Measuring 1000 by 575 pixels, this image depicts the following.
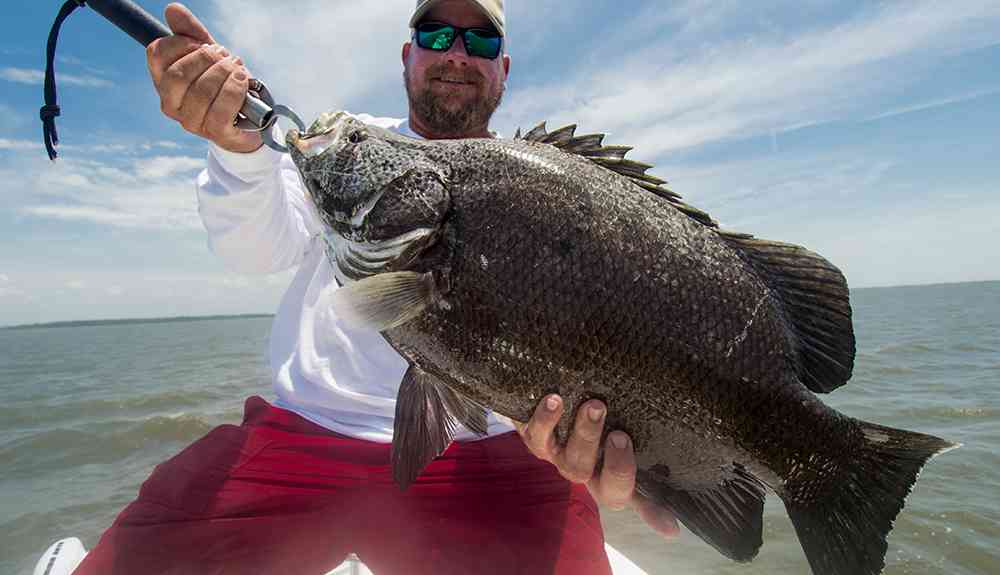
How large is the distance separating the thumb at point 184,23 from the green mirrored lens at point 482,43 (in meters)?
2.01

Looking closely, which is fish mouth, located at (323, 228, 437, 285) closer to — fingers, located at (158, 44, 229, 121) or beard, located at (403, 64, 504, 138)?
fingers, located at (158, 44, 229, 121)

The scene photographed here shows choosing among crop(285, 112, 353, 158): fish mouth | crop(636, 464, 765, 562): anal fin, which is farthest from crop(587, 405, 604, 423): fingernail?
crop(285, 112, 353, 158): fish mouth

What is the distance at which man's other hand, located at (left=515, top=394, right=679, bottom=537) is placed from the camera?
6.60 ft

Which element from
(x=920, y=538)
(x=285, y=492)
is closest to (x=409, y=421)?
(x=285, y=492)

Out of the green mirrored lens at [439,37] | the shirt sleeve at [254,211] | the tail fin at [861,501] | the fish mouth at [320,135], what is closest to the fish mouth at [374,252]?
the fish mouth at [320,135]

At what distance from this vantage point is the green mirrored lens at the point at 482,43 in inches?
152

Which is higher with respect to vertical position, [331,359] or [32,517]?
[331,359]

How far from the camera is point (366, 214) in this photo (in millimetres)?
2084

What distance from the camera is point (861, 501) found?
76.6 inches

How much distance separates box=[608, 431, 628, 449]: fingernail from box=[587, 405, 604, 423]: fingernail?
0.09 metres

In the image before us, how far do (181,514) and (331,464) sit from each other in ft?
2.59

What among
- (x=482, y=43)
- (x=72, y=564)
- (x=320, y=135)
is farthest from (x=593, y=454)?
(x=72, y=564)

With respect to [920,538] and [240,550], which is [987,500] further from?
[240,550]

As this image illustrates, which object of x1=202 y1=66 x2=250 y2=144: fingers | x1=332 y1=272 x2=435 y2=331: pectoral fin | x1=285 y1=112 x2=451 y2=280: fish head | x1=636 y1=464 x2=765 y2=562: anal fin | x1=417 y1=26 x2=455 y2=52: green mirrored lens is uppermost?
x1=417 y1=26 x2=455 y2=52: green mirrored lens
